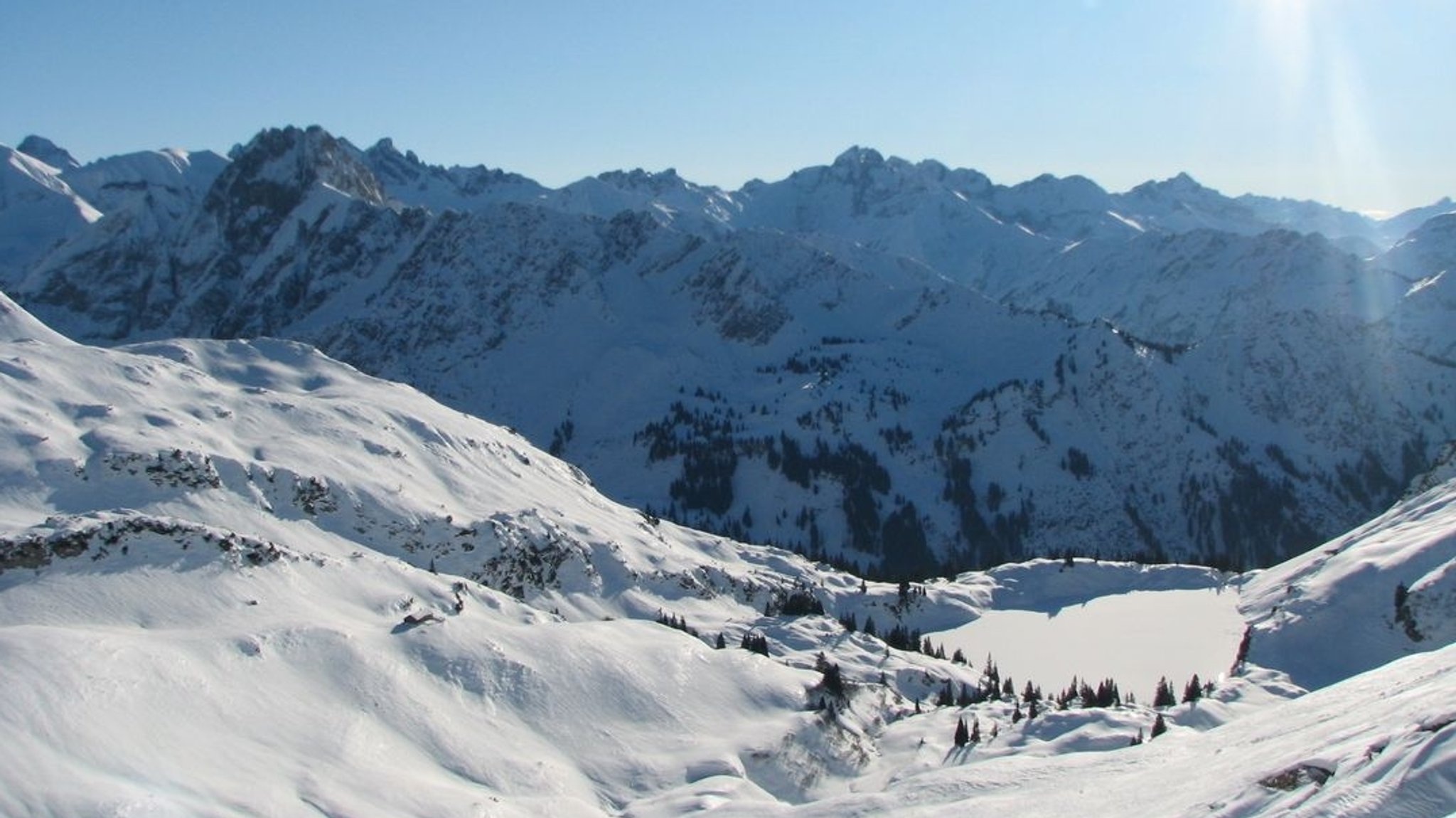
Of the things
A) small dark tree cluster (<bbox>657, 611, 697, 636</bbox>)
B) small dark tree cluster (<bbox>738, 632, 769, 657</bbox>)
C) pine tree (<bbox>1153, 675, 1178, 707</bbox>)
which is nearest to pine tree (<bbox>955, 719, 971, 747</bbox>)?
pine tree (<bbox>1153, 675, 1178, 707</bbox>)

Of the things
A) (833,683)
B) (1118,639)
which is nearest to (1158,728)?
(833,683)

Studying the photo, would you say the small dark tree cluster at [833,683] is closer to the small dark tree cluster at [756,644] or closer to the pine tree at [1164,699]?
the small dark tree cluster at [756,644]

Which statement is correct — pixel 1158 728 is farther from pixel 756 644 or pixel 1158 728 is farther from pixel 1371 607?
pixel 1371 607

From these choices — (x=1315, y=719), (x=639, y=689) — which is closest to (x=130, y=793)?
(x=639, y=689)

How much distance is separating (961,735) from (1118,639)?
71086mm

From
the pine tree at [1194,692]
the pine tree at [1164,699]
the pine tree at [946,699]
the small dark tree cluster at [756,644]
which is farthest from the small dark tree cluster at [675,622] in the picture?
the pine tree at [1194,692]

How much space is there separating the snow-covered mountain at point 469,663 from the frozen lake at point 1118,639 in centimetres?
381

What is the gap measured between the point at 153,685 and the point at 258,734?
5.93 meters

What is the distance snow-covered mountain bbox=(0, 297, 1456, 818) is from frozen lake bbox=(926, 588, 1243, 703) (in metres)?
3.81

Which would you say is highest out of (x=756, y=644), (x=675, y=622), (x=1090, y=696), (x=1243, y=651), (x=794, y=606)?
(x=1243, y=651)

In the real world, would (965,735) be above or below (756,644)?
above

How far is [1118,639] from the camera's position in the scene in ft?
484

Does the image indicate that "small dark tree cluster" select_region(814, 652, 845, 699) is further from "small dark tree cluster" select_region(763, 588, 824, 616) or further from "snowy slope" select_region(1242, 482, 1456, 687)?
"snowy slope" select_region(1242, 482, 1456, 687)

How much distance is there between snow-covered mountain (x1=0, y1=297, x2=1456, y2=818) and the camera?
53531 millimetres
